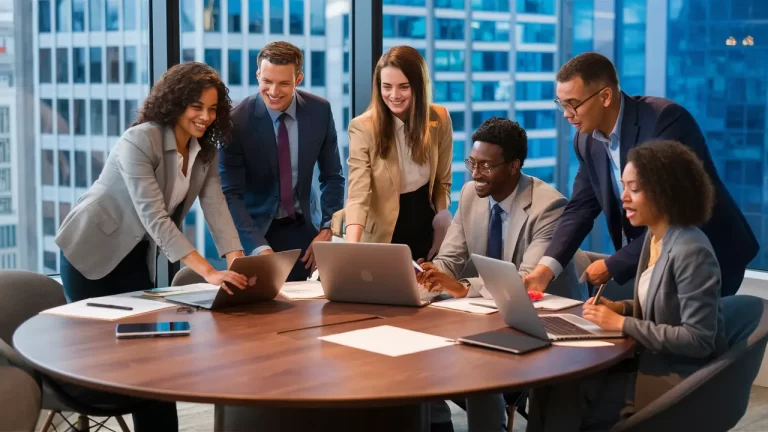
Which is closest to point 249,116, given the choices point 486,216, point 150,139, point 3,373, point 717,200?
point 150,139

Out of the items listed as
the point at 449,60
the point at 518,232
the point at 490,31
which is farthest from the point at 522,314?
the point at 490,31

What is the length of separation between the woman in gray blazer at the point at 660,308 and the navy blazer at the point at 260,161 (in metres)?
1.69

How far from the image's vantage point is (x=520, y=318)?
267 cm

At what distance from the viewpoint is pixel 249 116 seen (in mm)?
3998

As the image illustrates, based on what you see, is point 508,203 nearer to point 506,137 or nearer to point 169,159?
point 506,137

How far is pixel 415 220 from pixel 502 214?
1.71ft

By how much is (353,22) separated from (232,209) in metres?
2.14

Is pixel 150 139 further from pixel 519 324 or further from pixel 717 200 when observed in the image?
pixel 717 200

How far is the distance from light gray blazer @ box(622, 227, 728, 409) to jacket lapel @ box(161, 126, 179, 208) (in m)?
1.77

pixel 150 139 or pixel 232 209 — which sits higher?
pixel 150 139

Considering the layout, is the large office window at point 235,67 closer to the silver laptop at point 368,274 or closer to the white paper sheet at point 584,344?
the silver laptop at point 368,274

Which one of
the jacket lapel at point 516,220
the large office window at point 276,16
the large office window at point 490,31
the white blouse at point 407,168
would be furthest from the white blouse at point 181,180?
the large office window at point 490,31

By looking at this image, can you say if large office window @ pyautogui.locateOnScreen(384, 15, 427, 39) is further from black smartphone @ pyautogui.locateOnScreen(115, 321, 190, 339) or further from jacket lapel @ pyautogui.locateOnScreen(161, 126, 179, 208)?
black smartphone @ pyautogui.locateOnScreen(115, 321, 190, 339)

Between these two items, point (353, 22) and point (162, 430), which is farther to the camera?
point (353, 22)
